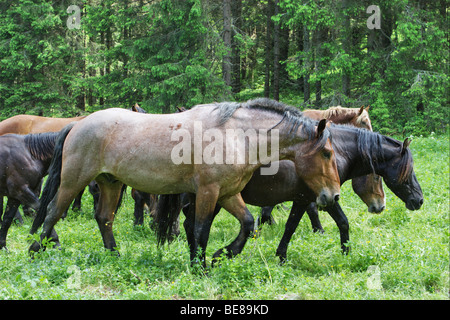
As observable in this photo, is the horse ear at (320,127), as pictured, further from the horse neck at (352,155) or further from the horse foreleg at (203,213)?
the horse foreleg at (203,213)

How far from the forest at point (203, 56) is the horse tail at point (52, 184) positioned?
365 inches

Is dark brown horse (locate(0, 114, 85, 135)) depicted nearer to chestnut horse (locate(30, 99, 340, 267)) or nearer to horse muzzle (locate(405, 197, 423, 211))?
chestnut horse (locate(30, 99, 340, 267))

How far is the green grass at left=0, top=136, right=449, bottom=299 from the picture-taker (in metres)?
4.86

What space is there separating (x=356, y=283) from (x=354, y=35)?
17.9 m

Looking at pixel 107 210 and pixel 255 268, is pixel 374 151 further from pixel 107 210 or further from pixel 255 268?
pixel 107 210

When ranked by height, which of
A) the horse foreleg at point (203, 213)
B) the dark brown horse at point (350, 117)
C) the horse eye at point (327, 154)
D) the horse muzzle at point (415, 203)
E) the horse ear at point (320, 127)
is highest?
the horse ear at point (320, 127)

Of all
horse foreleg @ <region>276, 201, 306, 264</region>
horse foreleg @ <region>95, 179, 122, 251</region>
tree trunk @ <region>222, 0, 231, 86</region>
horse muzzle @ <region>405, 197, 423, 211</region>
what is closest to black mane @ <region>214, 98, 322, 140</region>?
horse foreleg @ <region>276, 201, 306, 264</region>

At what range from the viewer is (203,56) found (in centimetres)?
1688

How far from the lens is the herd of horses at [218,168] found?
5691mm

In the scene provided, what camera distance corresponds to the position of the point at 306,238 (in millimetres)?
7559

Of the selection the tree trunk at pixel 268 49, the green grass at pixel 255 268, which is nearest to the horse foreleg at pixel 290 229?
the green grass at pixel 255 268

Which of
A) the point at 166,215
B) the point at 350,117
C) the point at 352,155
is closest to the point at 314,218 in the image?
Result: the point at 352,155
